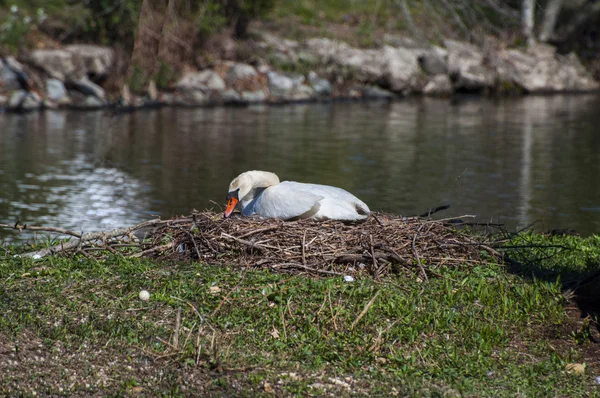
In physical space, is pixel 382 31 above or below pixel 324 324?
above

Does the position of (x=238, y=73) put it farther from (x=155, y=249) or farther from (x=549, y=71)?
(x=155, y=249)

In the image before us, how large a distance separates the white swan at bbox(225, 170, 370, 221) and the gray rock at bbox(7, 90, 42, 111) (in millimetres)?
20764

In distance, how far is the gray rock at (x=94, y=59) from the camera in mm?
29594

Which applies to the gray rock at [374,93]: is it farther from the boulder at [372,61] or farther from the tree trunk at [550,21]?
the tree trunk at [550,21]

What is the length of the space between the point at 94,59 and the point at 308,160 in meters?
13.7

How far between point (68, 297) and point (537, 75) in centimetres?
3461

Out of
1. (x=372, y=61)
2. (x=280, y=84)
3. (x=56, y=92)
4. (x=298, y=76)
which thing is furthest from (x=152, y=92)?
(x=372, y=61)

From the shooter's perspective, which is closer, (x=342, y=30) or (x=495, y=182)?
(x=495, y=182)

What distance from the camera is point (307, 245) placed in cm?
723

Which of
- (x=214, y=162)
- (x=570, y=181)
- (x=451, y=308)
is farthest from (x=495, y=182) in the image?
(x=451, y=308)

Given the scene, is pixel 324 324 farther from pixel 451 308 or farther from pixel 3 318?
pixel 3 318

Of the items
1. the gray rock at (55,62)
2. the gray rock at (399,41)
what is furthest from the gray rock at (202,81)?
the gray rock at (399,41)

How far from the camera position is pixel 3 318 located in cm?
624

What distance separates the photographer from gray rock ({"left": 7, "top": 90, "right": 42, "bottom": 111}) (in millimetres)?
27188
